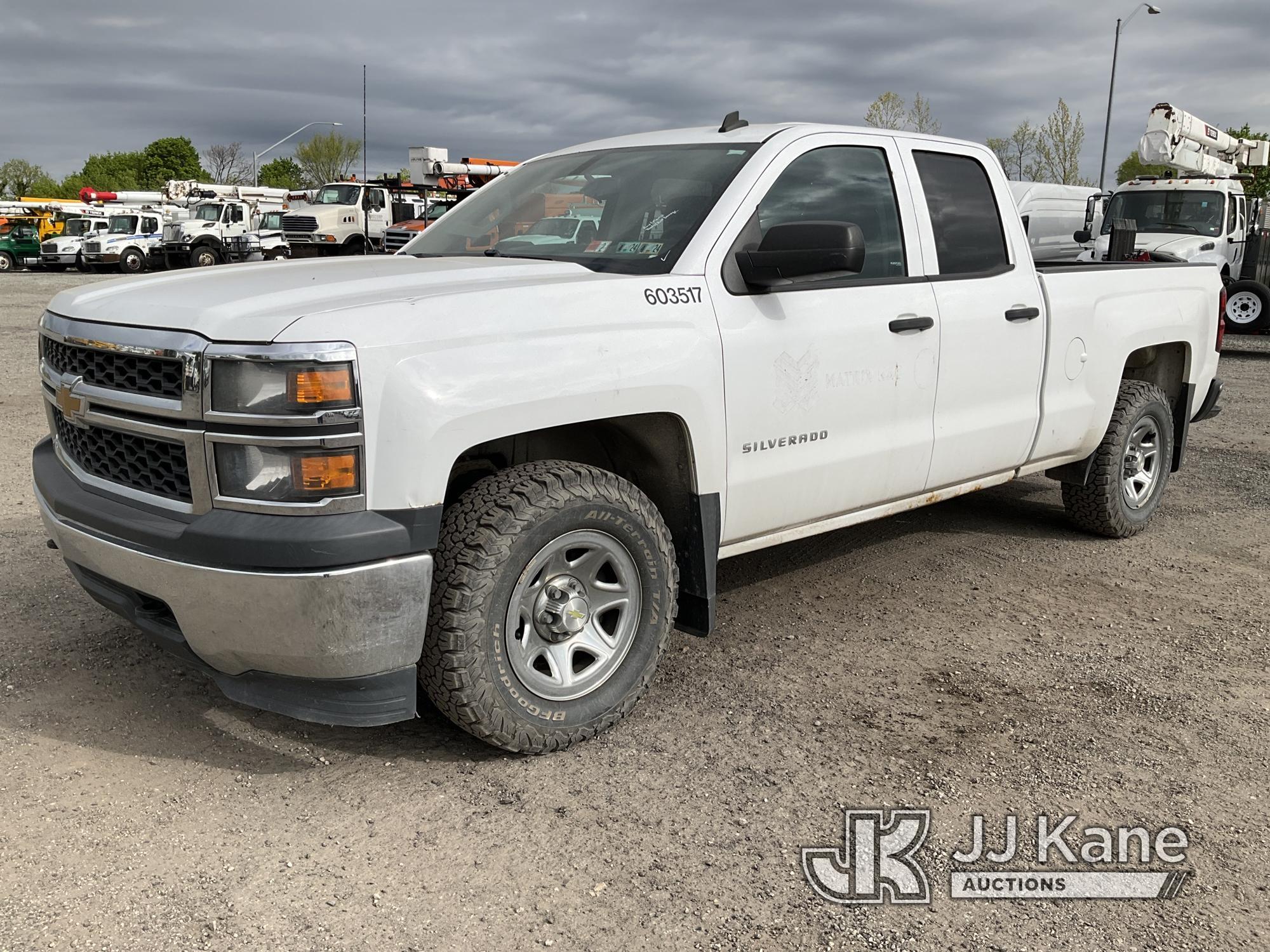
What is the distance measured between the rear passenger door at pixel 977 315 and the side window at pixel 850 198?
164mm

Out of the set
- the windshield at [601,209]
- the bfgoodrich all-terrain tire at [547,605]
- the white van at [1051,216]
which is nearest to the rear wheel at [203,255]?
the white van at [1051,216]

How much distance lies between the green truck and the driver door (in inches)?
1479

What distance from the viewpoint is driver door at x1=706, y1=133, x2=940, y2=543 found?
11.9 feet

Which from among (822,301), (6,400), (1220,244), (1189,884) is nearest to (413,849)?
(1189,884)

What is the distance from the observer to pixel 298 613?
9.14 ft

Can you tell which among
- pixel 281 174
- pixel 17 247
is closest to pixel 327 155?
pixel 281 174

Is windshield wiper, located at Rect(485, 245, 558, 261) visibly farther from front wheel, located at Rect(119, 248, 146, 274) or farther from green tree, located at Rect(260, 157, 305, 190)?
green tree, located at Rect(260, 157, 305, 190)

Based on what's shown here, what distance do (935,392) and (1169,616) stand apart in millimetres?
1453

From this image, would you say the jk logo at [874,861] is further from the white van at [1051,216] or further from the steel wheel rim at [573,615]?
the white van at [1051,216]

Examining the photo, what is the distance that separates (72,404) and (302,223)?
29032 mm

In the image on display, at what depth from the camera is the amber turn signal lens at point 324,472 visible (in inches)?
108

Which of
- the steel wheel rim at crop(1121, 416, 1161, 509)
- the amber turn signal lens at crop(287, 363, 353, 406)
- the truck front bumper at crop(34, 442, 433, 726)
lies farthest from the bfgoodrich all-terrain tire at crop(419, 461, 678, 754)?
the steel wheel rim at crop(1121, 416, 1161, 509)

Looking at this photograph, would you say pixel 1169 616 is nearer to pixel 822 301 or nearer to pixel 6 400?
pixel 822 301

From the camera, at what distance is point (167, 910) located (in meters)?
2.57
